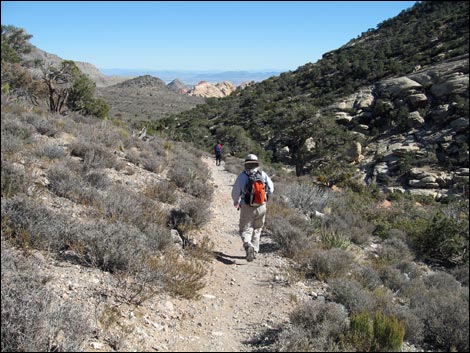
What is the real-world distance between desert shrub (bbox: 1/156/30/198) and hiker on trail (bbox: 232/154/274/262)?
340 cm

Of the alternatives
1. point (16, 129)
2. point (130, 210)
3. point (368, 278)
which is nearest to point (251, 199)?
point (130, 210)

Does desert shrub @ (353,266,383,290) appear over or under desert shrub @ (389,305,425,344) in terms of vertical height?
A: under

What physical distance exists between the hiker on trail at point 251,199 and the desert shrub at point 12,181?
340 centimetres

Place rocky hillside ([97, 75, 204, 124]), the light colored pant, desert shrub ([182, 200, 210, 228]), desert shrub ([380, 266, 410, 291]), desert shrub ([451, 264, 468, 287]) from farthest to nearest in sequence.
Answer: rocky hillside ([97, 75, 204, 124]), desert shrub ([182, 200, 210, 228]), the light colored pant, desert shrub ([380, 266, 410, 291]), desert shrub ([451, 264, 468, 287])

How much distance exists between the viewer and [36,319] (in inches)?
121

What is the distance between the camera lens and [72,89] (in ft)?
67.9

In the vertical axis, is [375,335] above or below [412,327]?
above

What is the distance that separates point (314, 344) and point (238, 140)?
97.1ft

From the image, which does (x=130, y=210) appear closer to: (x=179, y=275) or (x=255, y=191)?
(x=179, y=275)

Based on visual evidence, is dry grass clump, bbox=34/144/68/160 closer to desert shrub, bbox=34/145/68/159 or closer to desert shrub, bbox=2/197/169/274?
desert shrub, bbox=34/145/68/159

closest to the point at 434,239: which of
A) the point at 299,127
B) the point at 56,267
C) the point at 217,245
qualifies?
the point at 217,245

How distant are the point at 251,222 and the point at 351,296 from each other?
2.31 m

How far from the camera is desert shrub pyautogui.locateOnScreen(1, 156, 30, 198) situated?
17.5 feet

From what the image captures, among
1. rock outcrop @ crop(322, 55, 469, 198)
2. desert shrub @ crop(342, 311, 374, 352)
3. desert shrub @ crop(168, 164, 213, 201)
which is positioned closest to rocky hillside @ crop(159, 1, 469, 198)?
rock outcrop @ crop(322, 55, 469, 198)
